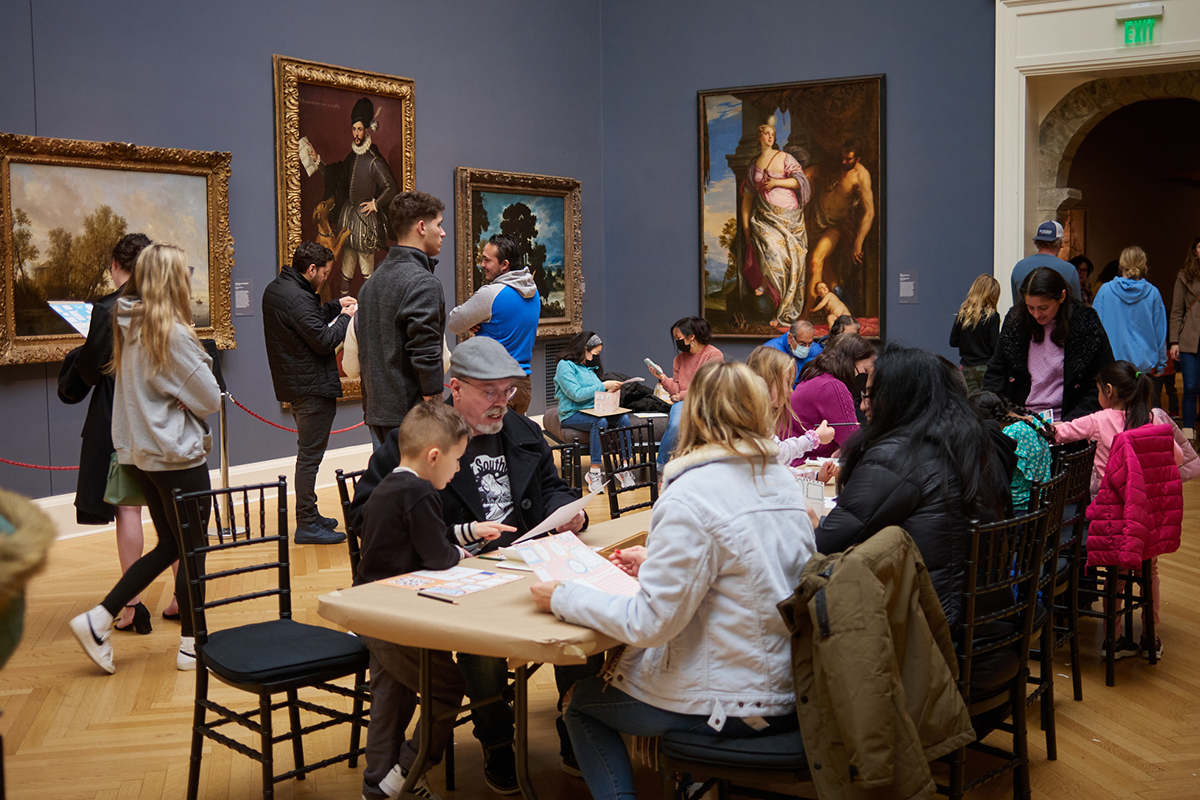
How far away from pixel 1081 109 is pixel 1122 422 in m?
6.38

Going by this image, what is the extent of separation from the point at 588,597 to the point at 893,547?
71 cm

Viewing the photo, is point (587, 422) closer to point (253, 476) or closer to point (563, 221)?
point (253, 476)

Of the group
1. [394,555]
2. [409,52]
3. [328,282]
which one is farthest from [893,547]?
[409,52]

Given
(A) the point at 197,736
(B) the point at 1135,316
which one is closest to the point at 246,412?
(A) the point at 197,736

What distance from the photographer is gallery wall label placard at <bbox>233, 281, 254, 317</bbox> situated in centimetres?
812

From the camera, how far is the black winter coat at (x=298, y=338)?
673 centimetres

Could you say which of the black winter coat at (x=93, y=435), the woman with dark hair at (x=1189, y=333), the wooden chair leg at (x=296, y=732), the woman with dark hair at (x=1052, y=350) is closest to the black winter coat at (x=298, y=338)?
the black winter coat at (x=93, y=435)

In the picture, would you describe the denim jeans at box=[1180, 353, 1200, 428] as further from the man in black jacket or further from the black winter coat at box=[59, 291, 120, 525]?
the black winter coat at box=[59, 291, 120, 525]

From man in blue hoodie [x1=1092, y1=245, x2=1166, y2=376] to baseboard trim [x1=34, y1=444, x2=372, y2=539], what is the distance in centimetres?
615

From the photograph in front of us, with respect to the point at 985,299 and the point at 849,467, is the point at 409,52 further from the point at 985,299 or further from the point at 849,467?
the point at 849,467

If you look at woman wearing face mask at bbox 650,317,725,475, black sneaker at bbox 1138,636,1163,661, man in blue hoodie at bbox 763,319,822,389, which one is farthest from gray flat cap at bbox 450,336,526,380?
man in blue hoodie at bbox 763,319,822,389

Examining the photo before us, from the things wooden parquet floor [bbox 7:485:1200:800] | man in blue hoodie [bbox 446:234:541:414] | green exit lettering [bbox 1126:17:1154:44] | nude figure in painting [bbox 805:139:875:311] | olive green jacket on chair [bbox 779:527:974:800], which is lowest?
wooden parquet floor [bbox 7:485:1200:800]

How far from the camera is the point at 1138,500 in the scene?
441cm

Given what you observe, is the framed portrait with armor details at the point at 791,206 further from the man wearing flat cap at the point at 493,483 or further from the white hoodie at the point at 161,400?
the man wearing flat cap at the point at 493,483
